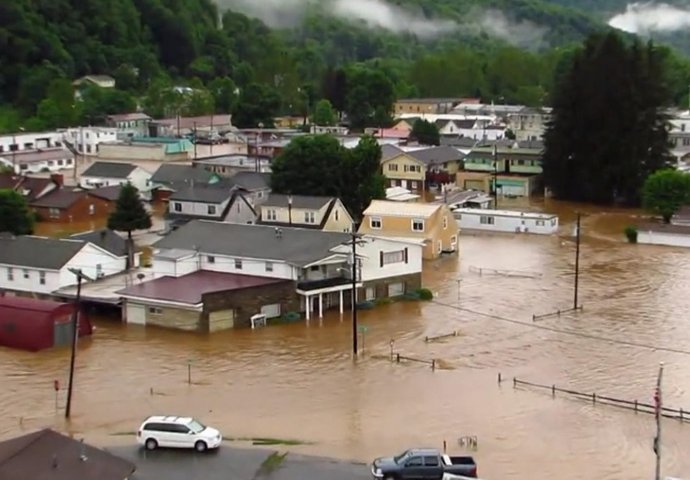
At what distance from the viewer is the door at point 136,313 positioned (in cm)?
1460

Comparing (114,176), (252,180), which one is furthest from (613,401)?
(114,176)

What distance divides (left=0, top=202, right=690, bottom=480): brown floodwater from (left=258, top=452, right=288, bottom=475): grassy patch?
0.35 metres

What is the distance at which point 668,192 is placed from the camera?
2277 cm

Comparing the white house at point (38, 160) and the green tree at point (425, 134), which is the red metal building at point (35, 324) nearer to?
the white house at point (38, 160)

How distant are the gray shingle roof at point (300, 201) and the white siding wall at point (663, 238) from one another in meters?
5.93

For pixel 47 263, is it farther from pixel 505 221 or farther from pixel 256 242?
pixel 505 221

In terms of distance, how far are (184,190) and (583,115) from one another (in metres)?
10.1

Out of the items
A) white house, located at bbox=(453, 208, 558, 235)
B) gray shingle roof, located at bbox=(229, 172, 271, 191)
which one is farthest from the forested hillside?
white house, located at bbox=(453, 208, 558, 235)

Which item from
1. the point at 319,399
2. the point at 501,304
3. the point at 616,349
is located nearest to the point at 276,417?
the point at 319,399

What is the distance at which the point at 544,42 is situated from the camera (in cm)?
9606

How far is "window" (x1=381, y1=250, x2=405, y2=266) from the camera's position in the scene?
631 inches

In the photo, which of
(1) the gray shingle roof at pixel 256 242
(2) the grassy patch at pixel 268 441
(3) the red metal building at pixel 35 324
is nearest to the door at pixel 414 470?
(2) the grassy patch at pixel 268 441

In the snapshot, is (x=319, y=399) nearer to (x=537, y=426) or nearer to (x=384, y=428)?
(x=384, y=428)

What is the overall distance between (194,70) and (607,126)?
3121cm
